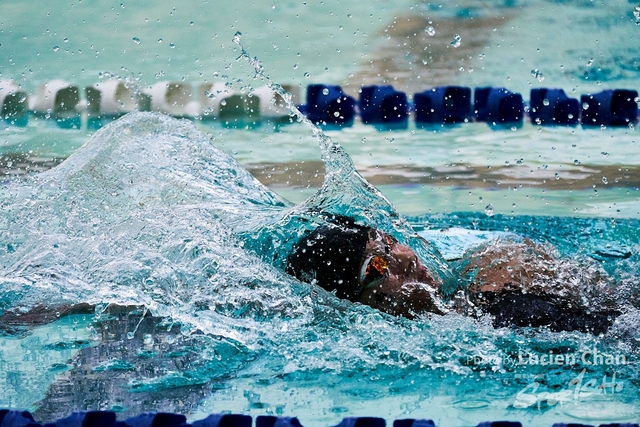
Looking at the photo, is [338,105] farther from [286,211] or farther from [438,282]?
[438,282]

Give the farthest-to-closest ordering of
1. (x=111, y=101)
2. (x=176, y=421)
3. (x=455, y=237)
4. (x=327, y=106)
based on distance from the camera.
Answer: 1. (x=111, y=101)
2. (x=327, y=106)
3. (x=455, y=237)
4. (x=176, y=421)

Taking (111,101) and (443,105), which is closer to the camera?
(443,105)

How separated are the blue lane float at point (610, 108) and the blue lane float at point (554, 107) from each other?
0.07 m

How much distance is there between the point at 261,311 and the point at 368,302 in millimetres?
309

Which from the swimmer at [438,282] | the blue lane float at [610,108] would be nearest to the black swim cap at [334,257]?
the swimmer at [438,282]

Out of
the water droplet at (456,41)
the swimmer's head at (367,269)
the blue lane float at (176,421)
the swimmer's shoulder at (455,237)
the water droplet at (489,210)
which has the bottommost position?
the swimmer's shoulder at (455,237)

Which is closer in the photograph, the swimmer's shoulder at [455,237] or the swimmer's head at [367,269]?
the swimmer's head at [367,269]

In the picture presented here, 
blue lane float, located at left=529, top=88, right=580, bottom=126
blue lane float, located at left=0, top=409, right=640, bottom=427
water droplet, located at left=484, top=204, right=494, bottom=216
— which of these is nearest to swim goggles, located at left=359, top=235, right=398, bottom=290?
blue lane float, located at left=0, top=409, right=640, bottom=427

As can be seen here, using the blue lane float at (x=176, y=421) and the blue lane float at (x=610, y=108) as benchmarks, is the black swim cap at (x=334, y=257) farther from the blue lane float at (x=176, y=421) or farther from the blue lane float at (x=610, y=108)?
the blue lane float at (x=610, y=108)

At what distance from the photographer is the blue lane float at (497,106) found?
184 inches

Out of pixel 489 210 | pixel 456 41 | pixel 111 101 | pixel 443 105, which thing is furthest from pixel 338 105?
pixel 111 101

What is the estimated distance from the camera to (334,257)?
197 cm

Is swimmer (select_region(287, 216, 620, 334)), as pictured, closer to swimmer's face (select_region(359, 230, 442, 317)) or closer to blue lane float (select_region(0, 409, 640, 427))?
swimmer's face (select_region(359, 230, 442, 317))

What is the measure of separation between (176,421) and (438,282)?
1044mm
